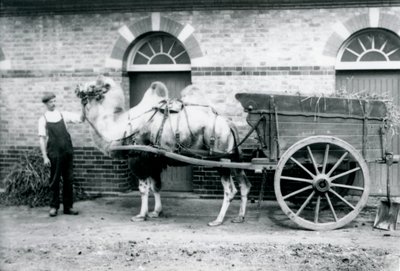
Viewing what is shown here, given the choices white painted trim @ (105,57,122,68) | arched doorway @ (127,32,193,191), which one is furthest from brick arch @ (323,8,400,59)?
white painted trim @ (105,57,122,68)

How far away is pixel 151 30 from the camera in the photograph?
10094mm

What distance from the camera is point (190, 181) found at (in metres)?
10.6

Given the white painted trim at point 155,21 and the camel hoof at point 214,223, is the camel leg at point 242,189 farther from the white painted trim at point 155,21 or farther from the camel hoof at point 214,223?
the white painted trim at point 155,21

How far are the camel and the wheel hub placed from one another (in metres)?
1.19

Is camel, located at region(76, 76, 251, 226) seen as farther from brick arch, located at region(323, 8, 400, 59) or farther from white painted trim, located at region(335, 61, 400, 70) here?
white painted trim, located at region(335, 61, 400, 70)

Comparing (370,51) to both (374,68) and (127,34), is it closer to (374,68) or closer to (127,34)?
(374,68)

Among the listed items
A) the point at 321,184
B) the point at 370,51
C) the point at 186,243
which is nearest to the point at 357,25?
the point at 370,51

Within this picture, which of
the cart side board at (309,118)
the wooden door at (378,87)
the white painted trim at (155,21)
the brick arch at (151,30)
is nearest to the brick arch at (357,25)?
the wooden door at (378,87)

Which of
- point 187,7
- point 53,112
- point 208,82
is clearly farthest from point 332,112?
point 53,112

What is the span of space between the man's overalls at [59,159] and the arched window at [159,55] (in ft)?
7.99

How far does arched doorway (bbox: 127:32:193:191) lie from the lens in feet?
33.9

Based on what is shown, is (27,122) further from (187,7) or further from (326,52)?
(326,52)

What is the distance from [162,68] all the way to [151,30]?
2.63ft

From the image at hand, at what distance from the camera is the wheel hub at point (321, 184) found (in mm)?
7375
